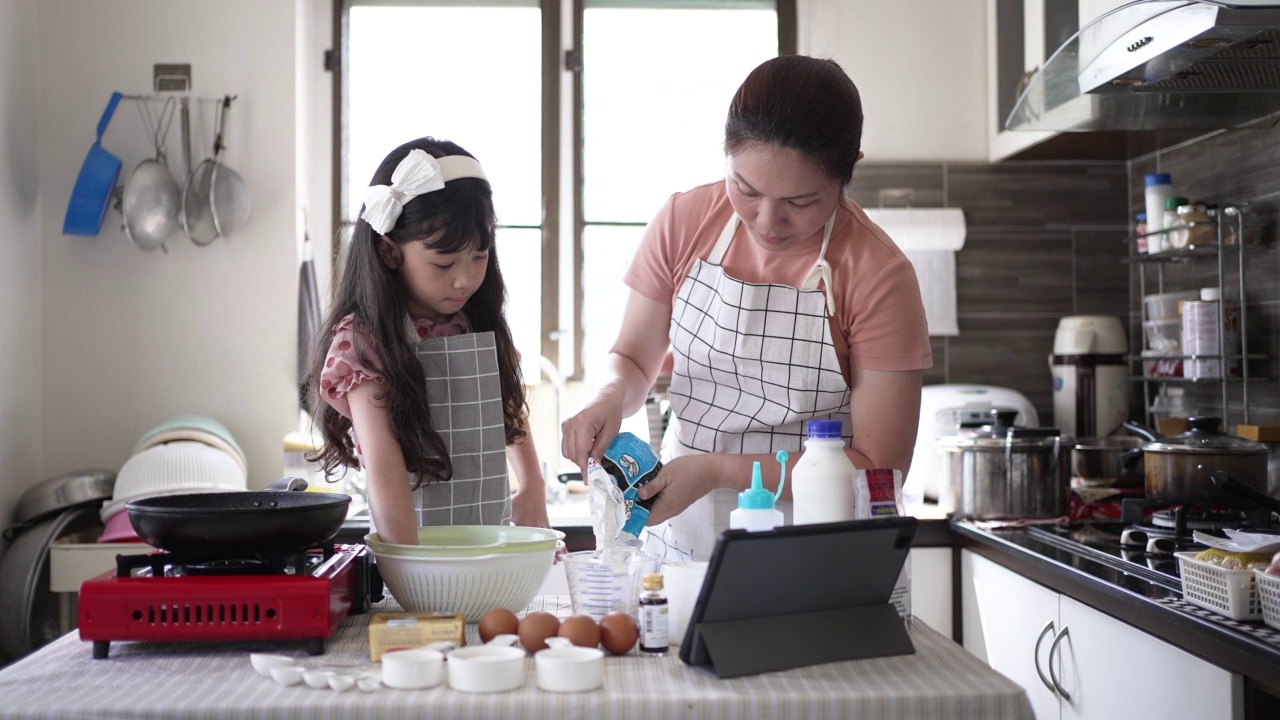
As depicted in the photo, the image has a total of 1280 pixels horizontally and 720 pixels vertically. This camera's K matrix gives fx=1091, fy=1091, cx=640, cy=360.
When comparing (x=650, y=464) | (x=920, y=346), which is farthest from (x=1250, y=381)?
(x=650, y=464)

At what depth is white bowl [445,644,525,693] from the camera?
37.9 inches

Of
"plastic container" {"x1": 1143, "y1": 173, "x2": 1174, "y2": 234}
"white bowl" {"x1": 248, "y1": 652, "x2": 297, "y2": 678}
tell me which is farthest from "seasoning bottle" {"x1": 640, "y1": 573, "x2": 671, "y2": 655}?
"plastic container" {"x1": 1143, "y1": 173, "x2": 1174, "y2": 234}

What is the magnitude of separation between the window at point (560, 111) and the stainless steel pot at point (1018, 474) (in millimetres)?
1181

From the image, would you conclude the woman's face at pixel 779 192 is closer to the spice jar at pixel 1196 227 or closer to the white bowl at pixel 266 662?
the white bowl at pixel 266 662

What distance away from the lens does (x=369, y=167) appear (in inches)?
125

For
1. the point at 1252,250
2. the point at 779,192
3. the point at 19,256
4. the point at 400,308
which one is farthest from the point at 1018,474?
the point at 19,256

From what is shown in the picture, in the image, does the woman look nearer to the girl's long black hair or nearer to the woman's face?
the woman's face

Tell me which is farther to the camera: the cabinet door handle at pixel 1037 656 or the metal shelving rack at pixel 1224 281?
the metal shelving rack at pixel 1224 281

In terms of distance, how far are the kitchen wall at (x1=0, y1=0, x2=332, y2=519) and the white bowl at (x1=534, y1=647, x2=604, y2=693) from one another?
2.08 meters

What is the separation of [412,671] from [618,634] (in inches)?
8.3

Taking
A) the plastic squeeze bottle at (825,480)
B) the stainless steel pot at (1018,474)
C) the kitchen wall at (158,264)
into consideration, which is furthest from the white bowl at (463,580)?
the kitchen wall at (158,264)

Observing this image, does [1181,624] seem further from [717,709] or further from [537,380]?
[537,380]

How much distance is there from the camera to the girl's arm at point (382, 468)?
4.34 ft

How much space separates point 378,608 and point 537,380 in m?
1.85
